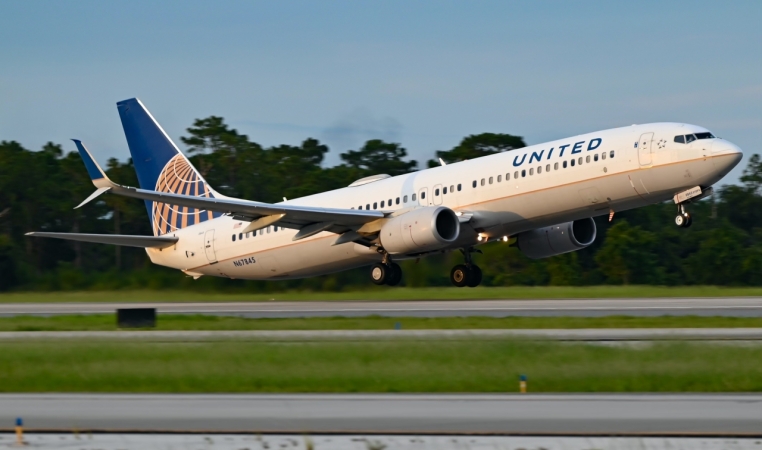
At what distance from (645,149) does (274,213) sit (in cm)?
1130

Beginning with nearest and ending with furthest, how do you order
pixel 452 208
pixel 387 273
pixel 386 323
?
pixel 386 323 → pixel 452 208 → pixel 387 273

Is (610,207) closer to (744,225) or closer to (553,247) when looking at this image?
(553,247)

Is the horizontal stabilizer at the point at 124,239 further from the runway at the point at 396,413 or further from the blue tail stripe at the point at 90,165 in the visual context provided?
the runway at the point at 396,413

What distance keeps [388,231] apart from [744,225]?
4677 cm

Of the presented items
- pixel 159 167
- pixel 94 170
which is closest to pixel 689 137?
pixel 94 170

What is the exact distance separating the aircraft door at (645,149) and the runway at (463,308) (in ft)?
12.9

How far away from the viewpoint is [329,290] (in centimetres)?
3809

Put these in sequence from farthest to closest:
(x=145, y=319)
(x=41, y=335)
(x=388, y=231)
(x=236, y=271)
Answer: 1. (x=236, y=271)
2. (x=388, y=231)
3. (x=145, y=319)
4. (x=41, y=335)

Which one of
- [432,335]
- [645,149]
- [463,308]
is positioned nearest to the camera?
[432,335]

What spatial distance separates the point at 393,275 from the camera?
33.0m

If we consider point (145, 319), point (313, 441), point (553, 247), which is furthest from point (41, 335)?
point (553, 247)

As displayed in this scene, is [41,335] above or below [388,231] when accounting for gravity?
below

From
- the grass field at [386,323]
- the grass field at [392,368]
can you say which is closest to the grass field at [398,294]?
the grass field at [386,323]

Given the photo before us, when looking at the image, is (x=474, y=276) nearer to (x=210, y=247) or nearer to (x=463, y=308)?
(x=463, y=308)
